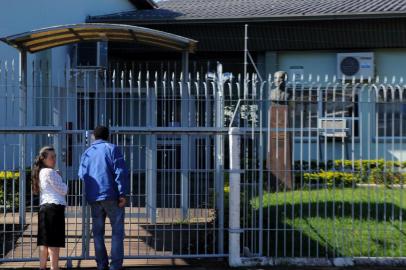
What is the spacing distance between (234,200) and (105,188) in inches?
67.9

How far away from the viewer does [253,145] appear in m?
8.21

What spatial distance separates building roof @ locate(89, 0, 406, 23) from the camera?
1873 cm

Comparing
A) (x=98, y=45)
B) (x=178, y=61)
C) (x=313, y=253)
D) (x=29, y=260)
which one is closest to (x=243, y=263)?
(x=313, y=253)

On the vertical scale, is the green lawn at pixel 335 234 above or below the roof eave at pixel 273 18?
below

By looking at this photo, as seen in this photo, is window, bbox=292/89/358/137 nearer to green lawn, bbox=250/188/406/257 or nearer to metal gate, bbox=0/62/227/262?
green lawn, bbox=250/188/406/257

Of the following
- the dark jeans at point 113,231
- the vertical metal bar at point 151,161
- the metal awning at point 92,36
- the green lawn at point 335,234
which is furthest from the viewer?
the vertical metal bar at point 151,161

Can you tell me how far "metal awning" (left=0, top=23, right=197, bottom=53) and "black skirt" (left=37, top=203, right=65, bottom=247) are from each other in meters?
2.75

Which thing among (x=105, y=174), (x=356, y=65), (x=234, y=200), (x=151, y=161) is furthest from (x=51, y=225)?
(x=356, y=65)

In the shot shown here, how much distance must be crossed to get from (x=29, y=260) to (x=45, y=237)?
2.75ft

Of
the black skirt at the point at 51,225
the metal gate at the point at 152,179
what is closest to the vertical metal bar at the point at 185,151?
the metal gate at the point at 152,179

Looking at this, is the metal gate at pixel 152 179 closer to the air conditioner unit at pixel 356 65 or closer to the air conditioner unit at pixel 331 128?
the air conditioner unit at pixel 331 128

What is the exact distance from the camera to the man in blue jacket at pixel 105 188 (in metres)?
7.21

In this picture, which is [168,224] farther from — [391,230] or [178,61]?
[178,61]

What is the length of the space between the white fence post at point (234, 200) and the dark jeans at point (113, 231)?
1.46 meters
